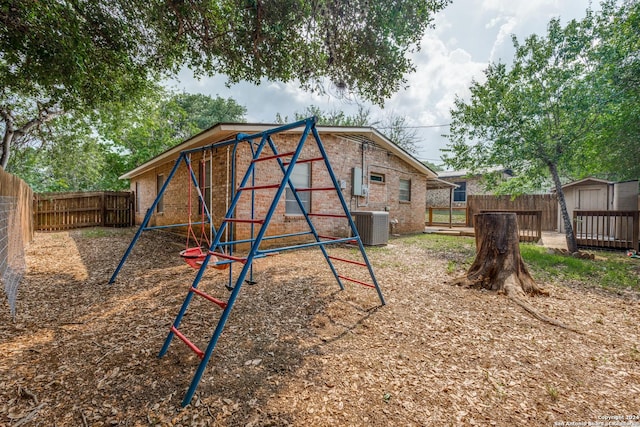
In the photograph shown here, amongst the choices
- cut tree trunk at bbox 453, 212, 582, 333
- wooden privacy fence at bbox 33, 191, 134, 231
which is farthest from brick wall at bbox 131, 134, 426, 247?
cut tree trunk at bbox 453, 212, 582, 333

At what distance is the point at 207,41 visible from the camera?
5.83 m

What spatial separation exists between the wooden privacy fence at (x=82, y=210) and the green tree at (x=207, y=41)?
→ 7673 mm

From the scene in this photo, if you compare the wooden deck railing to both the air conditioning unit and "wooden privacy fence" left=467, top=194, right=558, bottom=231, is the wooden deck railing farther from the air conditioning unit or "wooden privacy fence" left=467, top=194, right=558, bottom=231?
the air conditioning unit

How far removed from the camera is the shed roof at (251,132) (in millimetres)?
6660

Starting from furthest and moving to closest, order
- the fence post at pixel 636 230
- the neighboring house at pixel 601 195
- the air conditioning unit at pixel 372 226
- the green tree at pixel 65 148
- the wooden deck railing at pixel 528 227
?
the green tree at pixel 65 148 → the wooden deck railing at pixel 528 227 → the neighboring house at pixel 601 195 → the air conditioning unit at pixel 372 226 → the fence post at pixel 636 230

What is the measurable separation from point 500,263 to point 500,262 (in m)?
0.02

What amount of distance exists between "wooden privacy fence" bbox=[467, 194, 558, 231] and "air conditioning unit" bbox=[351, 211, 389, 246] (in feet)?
33.0

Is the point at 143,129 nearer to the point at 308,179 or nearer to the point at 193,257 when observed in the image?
the point at 308,179

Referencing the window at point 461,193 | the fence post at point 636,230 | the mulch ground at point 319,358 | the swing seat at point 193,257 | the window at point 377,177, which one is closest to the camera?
the mulch ground at point 319,358

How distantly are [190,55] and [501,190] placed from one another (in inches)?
448

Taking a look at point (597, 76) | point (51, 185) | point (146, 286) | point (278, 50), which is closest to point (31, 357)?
point (146, 286)

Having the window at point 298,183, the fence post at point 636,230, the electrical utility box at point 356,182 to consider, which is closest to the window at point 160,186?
the window at point 298,183

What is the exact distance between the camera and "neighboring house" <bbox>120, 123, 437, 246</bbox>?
7.20 m

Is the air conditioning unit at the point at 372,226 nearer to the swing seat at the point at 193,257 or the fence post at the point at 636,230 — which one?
the swing seat at the point at 193,257
